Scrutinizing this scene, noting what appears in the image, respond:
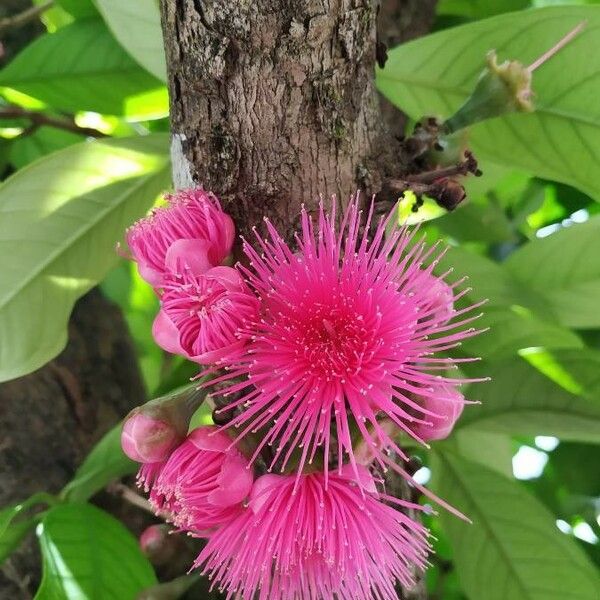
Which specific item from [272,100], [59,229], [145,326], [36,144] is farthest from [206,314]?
[145,326]

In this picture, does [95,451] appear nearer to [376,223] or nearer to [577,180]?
[376,223]

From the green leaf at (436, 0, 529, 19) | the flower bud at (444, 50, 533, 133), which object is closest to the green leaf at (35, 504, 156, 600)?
the flower bud at (444, 50, 533, 133)

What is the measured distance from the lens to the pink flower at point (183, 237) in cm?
46

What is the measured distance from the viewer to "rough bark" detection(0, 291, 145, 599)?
780 millimetres

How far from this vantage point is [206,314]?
45 centimetres

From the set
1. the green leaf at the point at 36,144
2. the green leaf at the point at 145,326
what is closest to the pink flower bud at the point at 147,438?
the green leaf at the point at 36,144

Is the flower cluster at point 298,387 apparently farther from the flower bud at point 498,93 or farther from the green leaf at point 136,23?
the green leaf at point 136,23

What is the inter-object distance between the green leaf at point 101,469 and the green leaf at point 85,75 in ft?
1.20

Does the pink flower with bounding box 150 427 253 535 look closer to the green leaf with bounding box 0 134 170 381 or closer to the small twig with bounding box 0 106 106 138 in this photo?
the green leaf with bounding box 0 134 170 381

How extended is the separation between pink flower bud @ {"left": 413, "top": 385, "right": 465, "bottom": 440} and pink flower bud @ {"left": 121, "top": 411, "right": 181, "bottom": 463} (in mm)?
169

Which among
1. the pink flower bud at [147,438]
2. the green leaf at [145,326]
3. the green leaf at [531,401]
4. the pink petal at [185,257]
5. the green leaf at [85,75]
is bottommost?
the green leaf at [145,326]

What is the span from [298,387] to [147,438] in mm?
107

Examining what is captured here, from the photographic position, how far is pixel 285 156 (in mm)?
500

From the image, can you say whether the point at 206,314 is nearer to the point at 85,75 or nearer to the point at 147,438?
the point at 147,438
